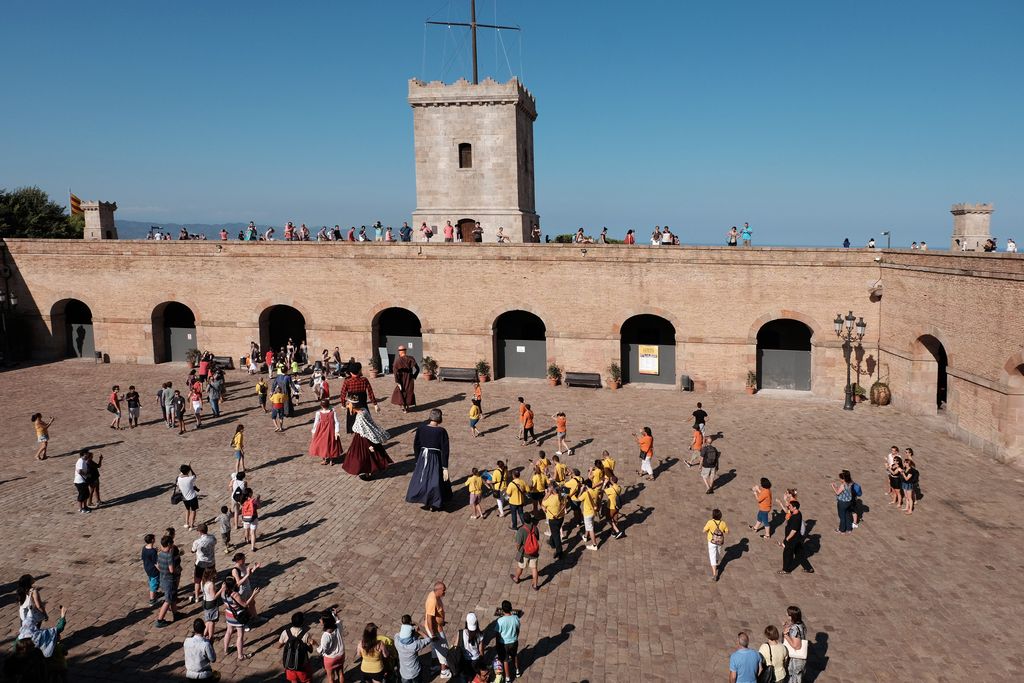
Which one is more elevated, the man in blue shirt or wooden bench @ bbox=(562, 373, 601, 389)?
wooden bench @ bbox=(562, 373, 601, 389)

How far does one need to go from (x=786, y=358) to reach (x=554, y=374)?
28.7 feet

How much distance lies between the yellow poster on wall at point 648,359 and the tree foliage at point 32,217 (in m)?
41.4

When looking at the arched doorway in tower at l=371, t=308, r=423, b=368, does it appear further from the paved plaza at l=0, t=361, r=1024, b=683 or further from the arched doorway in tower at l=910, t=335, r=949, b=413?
the arched doorway in tower at l=910, t=335, r=949, b=413

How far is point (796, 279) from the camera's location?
25.5 m

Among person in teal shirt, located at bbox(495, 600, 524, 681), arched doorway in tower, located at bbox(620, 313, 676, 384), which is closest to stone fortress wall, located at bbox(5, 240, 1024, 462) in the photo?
arched doorway in tower, located at bbox(620, 313, 676, 384)

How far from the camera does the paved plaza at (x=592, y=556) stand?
11.1 meters

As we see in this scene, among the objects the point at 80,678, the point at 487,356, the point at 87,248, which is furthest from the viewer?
the point at 87,248

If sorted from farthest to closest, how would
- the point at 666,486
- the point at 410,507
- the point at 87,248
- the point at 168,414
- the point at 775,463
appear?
the point at 87,248, the point at 168,414, the point at 775,463, the point at 666,486, the point at 410,507

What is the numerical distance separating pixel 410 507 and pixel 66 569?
667 centimetres

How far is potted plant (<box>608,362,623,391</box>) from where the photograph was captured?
90.5ft

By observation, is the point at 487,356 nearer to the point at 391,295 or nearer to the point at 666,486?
the point at 391,295

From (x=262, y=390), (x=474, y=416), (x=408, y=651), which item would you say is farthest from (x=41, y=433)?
(x=408, y=651)

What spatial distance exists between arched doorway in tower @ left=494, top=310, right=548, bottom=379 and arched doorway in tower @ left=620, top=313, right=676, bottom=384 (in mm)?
3367

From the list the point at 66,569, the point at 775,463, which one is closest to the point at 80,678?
the point at 66,569
